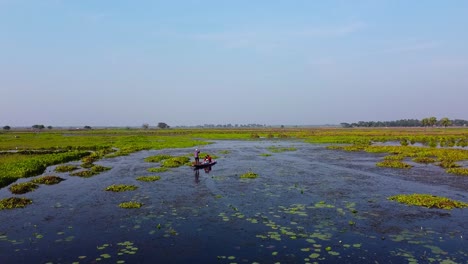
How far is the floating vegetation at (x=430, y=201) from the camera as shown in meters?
20.9

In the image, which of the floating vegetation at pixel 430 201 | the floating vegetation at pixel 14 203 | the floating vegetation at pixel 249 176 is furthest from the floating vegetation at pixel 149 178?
the floating vegetation at pixel 430 201

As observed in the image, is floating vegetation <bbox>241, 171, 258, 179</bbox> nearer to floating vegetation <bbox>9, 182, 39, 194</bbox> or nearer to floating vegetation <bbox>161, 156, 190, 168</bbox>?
floating vegetation <bbox>161, 156, 190, 168</bbox>

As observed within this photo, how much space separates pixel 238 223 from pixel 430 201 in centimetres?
1216

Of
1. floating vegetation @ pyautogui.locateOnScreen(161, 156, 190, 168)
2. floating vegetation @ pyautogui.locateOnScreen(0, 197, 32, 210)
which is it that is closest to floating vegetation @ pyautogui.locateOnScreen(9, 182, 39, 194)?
floating vegetation @ pyautogui.locateOnScreen(0, 197, 32, 210)

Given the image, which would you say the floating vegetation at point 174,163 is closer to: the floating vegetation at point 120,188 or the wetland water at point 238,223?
the wetland water at point 238,223

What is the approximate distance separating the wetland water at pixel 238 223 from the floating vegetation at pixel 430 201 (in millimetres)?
904

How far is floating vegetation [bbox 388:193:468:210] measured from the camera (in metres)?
20.9

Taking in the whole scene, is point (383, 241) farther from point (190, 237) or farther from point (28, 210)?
point (28, 210)

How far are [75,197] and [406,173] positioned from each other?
29.0 meters

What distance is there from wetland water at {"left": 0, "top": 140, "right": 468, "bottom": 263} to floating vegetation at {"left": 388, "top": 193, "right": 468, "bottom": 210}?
2.97ft

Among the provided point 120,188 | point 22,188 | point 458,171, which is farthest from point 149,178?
point 458,171

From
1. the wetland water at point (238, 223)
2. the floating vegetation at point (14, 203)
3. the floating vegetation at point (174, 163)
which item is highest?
the floating vegetation at point (174, 163)

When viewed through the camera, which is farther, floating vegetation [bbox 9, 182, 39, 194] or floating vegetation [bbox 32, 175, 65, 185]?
floating vegetation [bbox 32, 175, 65, 185]

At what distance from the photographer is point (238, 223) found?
17.9m
